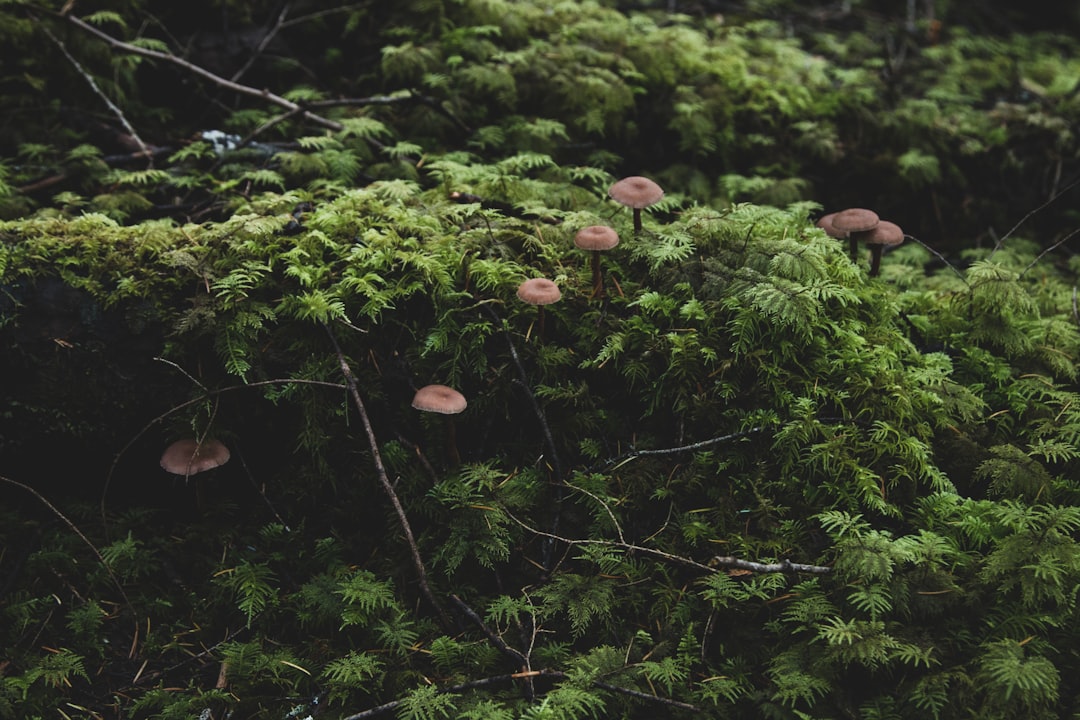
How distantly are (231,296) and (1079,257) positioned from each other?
19.0 ft

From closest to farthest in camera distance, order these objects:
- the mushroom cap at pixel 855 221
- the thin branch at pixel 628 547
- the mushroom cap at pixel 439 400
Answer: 1. the thin branch at pixel 628 547
2. the mushroom cap at pixel 439 400
3. the mushroom cap at pixel 855 221

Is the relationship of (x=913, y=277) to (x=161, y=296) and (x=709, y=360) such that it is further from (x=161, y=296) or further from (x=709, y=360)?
(x=161, y=296)

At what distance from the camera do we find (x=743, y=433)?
3.26 m

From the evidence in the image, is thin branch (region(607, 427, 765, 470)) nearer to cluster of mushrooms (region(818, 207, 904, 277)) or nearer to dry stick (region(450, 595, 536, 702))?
dry stick (region(450, 595, 536, 702))

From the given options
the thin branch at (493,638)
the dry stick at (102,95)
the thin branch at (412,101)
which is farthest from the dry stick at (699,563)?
the dry stick at (102,95)

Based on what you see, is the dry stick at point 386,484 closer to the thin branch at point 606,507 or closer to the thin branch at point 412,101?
the thin branch at point 606,507

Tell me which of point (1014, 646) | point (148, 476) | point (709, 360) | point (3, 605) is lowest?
point (3, 605)

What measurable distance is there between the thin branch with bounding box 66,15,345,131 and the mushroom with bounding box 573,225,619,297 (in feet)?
8.47

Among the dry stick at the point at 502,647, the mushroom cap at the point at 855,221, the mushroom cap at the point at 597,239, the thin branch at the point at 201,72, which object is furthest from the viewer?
the thin branch at the point at 201,72

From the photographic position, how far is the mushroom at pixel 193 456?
324 centimetres

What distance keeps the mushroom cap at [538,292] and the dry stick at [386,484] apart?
91 centimetres

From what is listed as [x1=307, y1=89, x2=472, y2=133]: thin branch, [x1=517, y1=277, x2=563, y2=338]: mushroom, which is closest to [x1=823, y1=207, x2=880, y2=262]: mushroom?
[x1=517, y1=277, x2=563, y2=338]: mushroom

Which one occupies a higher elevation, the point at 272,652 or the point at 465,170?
the point at 465,170

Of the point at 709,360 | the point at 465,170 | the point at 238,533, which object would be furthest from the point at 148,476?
the point at 709,360
